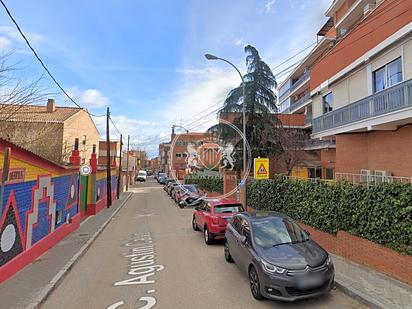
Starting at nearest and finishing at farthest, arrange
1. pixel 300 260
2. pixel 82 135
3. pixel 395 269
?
1. pixel 300 260
2. pixel 395 269
3. pixel 82 135

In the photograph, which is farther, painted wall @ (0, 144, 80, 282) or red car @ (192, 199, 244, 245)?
red car @ (192, 199, 244, 245)

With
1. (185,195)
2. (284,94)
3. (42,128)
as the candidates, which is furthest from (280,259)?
(284,94)

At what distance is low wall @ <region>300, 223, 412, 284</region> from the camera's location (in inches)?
223

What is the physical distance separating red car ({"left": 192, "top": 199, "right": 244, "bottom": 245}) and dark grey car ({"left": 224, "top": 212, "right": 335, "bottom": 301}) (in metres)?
2.83

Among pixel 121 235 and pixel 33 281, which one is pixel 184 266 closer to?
pixel 33 281

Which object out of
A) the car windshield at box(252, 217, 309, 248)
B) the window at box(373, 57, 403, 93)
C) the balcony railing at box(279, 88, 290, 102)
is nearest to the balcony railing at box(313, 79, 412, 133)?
the window at box(373, 57, 403, 93)

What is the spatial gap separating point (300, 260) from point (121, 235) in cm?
861

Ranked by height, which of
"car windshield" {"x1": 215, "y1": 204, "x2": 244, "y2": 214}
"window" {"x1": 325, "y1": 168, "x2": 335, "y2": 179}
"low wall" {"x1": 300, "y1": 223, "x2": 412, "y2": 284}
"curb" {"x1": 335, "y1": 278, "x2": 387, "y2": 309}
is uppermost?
"window" {"x1": 325, "y1": 168, "x2": 335, "y2": 179}

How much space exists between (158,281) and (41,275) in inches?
105

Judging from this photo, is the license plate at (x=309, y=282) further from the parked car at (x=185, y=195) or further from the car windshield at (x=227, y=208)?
the parked car at (x=185, y=195)

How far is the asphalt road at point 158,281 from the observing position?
5.12 meters

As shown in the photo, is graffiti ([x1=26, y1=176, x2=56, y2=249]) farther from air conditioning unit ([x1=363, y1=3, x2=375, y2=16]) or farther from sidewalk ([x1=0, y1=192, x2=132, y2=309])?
air conditioning unit ([x1=363, y1=3, x2=375, y2=16])

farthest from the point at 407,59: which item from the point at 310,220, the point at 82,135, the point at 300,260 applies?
the point at 82,135

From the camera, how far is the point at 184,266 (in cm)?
736
